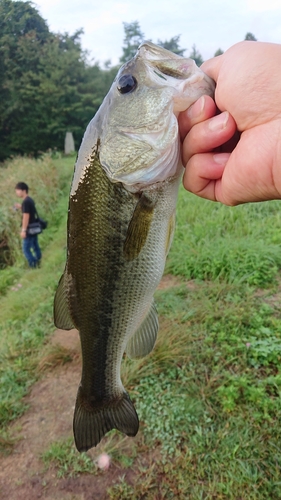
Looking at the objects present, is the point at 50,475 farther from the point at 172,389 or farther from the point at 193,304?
the point at 193,304

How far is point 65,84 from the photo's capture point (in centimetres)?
1831

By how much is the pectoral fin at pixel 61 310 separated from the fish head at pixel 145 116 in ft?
1.71

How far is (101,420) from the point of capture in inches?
67.0

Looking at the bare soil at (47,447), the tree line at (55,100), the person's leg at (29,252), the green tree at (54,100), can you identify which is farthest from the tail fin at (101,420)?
the tree line at (55,100)

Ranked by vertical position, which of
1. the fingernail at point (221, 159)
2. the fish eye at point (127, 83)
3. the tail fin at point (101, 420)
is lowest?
the tail fin at point (101, 420)

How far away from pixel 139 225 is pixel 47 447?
7.68ft

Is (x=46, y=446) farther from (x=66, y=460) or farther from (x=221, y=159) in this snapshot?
(x=221, y=159)

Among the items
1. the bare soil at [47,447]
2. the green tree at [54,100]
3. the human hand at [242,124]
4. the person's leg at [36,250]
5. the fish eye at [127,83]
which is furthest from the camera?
the green tree at [54,100]

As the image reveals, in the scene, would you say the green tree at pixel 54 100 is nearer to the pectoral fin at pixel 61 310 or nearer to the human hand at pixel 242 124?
the pectoral fin at pixel 61 310

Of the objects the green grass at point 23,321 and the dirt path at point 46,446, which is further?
the green grass at point 23,321

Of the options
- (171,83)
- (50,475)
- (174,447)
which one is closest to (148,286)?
(171,83)

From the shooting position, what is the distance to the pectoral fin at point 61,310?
1622 millimetres

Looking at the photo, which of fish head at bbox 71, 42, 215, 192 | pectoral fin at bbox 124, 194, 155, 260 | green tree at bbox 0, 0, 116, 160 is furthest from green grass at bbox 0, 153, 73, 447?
green tree at bbox 0, 0, 116, 160

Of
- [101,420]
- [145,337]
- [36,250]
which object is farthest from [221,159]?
[36,250]
